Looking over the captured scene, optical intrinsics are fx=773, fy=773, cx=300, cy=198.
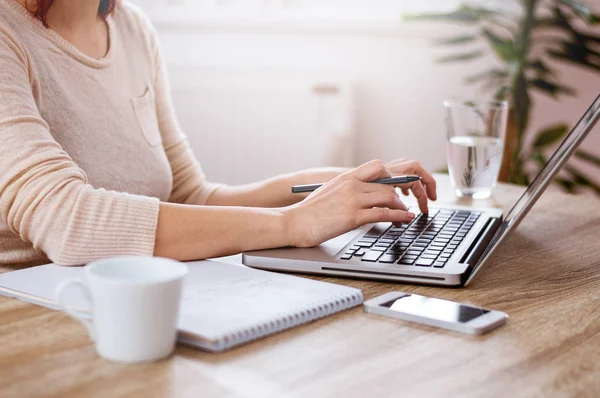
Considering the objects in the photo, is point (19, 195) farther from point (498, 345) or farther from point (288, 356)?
point (498, 345)

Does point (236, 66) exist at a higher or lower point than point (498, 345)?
lower

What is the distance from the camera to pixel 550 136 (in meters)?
2.60

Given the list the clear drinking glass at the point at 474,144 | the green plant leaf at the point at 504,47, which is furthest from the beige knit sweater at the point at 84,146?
the green plant leaf at the point at 504,47

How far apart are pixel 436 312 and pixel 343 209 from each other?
0.25 meters

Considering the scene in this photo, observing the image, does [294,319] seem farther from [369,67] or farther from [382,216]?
[369,67]

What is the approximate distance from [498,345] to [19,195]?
57cm

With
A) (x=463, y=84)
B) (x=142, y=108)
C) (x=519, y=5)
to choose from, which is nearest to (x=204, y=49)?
(x=463, y=84)

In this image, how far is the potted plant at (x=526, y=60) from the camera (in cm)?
248

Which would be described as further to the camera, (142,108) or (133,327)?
(142,108)

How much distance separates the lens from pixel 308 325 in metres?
0.72

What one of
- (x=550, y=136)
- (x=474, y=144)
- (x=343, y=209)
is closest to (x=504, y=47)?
(x=550, y=136)

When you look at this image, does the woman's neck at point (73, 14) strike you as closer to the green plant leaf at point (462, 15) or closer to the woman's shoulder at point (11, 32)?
the woman's shoulder at point (11, 32)

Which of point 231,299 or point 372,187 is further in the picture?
point 372,187

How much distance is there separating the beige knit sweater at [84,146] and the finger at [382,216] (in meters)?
0.26
